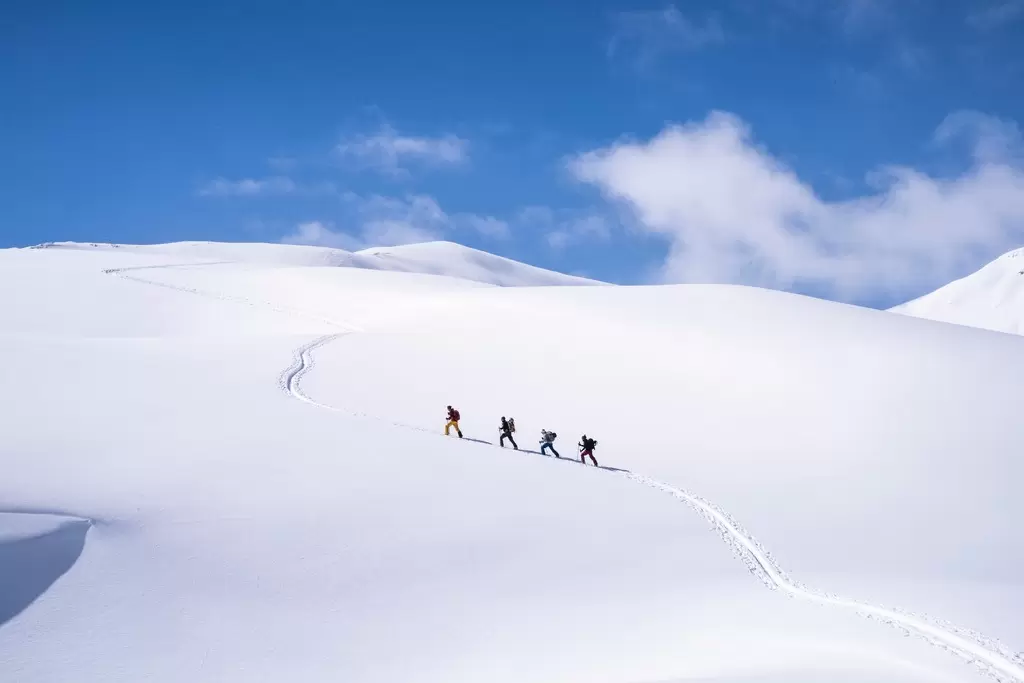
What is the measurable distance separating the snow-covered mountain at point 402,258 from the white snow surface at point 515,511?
4170 inches

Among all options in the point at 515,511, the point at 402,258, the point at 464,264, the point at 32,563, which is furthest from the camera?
the point at 464,264

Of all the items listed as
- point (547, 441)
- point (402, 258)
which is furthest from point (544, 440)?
point (402, 258)

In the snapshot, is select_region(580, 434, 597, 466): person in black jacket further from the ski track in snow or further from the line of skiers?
the ski track in snow

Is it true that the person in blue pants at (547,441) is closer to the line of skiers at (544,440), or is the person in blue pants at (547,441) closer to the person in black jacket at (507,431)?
the line of skiers at (544,440)

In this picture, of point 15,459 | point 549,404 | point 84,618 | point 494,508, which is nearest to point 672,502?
point 494,508

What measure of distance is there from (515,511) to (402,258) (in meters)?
163

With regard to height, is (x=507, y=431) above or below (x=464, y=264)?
below

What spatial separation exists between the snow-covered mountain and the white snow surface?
105915 mm

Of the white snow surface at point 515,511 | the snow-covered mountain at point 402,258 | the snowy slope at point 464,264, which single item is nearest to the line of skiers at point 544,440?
the white snow surface at point 515,511

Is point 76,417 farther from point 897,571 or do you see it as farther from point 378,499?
point 897,571

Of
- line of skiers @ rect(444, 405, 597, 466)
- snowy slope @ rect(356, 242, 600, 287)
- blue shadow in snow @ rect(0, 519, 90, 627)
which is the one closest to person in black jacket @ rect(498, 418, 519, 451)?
line of skiers @ rect(444, 405, 597, 466)

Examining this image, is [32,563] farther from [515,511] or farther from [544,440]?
[544,440]

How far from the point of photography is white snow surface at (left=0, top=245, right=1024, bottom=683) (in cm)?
939

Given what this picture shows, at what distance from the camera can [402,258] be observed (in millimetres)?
173875
